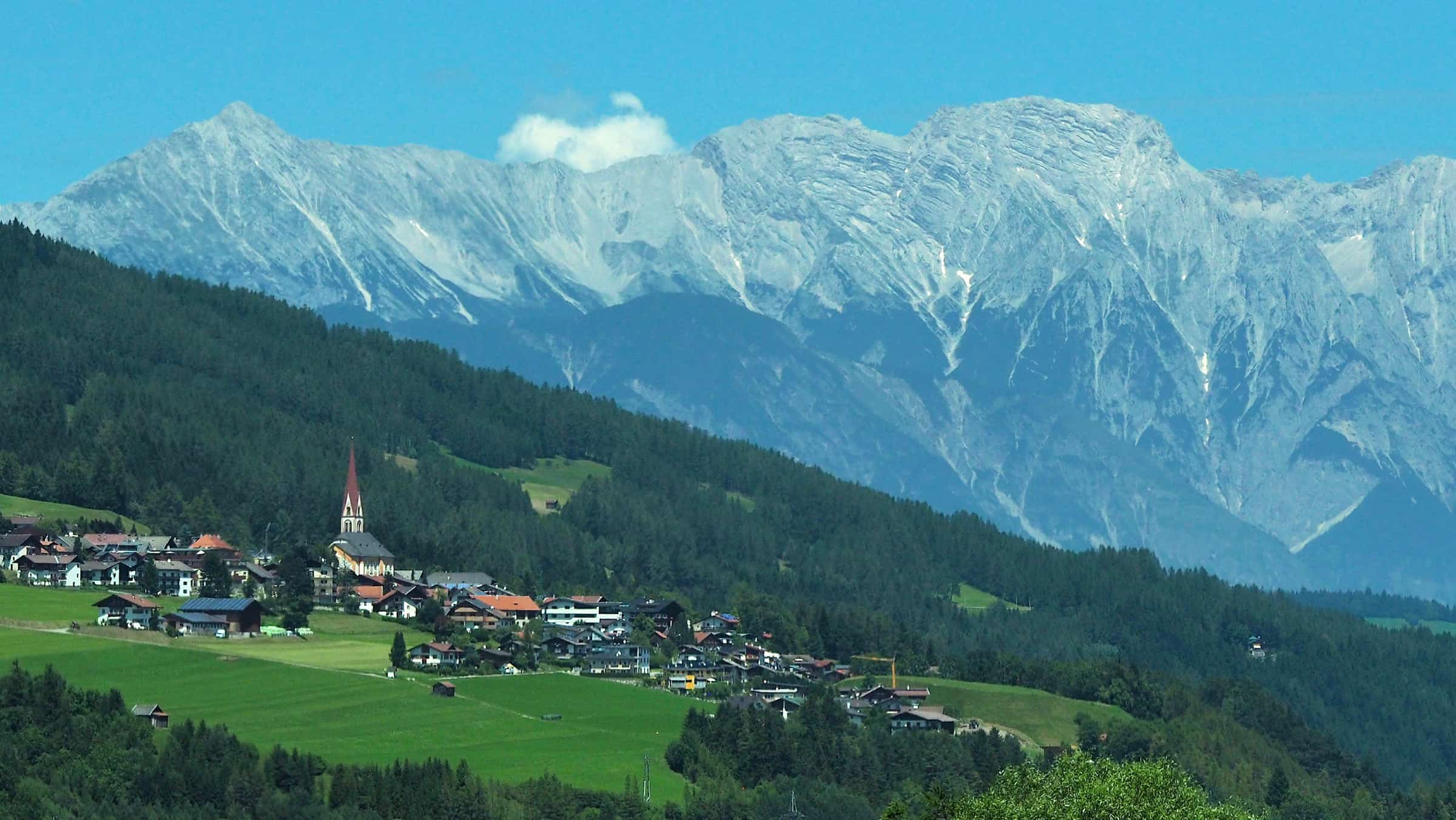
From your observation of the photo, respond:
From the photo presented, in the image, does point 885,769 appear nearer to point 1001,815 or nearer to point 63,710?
point 63,710

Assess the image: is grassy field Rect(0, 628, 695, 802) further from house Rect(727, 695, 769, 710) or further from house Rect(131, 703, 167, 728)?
house Rect(727, 695, 769, 710)

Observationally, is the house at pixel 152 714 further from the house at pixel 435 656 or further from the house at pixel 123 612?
the house at pixel 123 612

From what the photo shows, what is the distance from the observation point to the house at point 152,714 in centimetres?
16050

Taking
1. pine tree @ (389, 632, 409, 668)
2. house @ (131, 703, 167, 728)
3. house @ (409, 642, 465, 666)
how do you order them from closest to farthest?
1. house @ (131, 703, 167, 728)
2. pine tree @ (389, 632, 409, 668)
3. house @ (409, 642, 465, 666)

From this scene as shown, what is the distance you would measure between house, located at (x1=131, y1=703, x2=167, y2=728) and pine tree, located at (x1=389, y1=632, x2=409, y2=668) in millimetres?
27750

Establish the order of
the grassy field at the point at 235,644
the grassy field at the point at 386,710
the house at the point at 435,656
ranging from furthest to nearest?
the house at the point at 435,656 → the grassy field at the point at 235,644 → the grassy field at the point at 386,710

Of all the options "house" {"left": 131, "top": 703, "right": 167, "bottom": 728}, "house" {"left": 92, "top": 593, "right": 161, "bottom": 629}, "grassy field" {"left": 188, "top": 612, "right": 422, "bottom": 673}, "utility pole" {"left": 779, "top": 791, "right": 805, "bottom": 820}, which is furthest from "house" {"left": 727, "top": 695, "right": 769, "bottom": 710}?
"house" {"left": 92, "top": 593, "right": 161, "bottom": 629}

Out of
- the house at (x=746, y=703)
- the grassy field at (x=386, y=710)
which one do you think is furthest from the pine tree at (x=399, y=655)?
the house at (x=746, y=703)

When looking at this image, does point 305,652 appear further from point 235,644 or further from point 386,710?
point 386,710

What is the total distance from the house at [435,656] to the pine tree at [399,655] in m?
1.66

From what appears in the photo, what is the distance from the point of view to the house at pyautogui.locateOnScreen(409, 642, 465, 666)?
641 ft

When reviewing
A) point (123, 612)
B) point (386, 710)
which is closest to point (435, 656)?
point (123, 612)

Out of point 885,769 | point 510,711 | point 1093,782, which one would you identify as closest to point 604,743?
point 510,711

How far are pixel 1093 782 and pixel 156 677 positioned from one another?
270 ft
